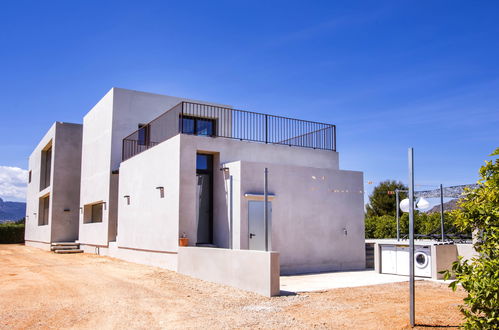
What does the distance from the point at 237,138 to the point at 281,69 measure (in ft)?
8.52

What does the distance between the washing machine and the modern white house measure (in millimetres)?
2940

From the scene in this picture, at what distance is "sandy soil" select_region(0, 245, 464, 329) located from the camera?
6.33 meters

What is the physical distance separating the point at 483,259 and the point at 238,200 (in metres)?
8.54

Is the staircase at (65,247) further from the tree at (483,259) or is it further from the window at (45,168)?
the tree at (483,259)

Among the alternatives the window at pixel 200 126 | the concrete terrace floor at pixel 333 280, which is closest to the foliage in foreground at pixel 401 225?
the concrete terrace floor at pixel 333 280

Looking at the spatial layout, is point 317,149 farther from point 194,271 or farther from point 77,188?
point 77,188

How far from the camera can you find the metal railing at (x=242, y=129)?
47.4 ft

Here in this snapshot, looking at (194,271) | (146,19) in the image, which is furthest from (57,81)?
(194,271)

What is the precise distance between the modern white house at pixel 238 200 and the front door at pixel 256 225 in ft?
0.09

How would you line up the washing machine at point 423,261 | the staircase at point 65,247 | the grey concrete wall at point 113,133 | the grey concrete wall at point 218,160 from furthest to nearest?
the staircase at point 65,247 < the grey concrete wall at point 113,133 < the grey concrete wall at point 218,160 < the washing machine at point 423,261

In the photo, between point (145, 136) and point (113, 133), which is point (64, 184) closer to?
point (113, 133)

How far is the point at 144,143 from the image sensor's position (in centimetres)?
1756

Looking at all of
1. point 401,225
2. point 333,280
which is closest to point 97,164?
point 333,280

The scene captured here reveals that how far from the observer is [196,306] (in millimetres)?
7578
